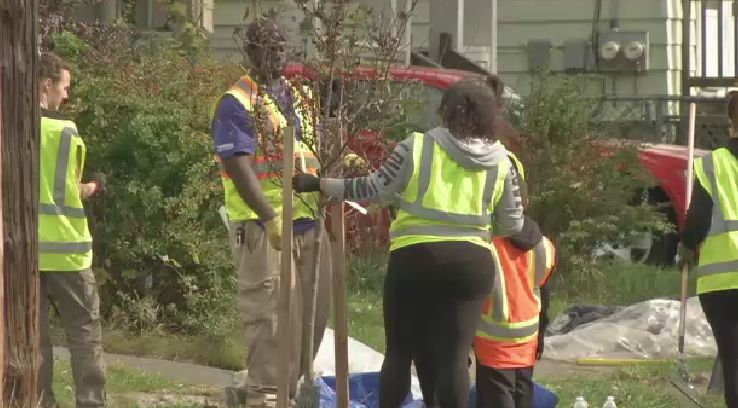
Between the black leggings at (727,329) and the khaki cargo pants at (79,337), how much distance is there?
8.76 feet

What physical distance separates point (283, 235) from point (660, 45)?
12197mm

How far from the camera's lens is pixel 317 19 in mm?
5766

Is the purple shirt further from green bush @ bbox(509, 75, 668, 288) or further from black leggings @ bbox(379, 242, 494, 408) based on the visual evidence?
Result: green bush @ bbox(509, 75, 668, 288)

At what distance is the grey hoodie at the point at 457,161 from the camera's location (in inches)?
220

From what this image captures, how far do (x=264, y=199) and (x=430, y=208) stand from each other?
2.93 feet

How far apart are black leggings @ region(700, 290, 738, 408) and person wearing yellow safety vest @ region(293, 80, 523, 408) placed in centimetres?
98

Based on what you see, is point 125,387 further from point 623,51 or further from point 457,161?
point 623,51

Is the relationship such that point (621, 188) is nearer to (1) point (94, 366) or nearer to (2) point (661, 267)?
(2) point (661, 267)

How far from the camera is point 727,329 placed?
242 inches

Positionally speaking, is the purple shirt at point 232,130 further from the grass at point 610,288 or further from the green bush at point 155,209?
the grass at point 610,288

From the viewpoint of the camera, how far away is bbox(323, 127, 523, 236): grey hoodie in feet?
18.3

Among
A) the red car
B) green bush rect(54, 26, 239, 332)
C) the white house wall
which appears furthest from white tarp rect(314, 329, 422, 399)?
the white house wall

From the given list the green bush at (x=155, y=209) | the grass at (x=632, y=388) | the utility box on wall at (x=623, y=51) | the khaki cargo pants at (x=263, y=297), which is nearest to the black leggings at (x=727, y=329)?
the grass at (x=632, y=388)

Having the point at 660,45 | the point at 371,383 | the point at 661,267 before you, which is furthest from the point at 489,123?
the point at 660,45
